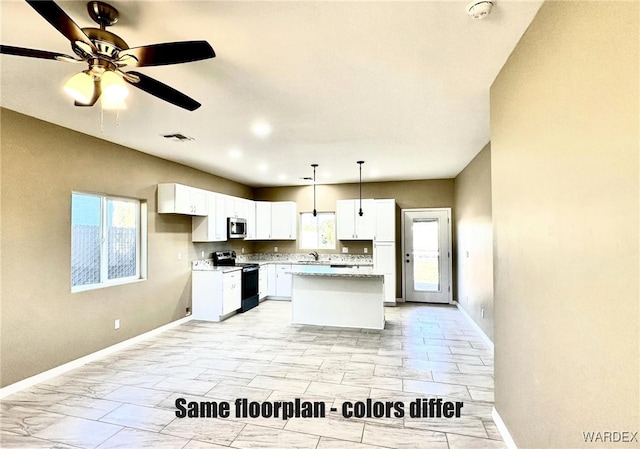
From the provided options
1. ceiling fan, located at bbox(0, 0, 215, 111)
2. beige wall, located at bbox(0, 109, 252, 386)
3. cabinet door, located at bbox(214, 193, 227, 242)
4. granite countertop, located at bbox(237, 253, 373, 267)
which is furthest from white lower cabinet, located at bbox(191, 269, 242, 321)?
ceiling fan, located at bbox(0, 0, 215, 111)

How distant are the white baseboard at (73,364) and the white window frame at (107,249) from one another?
811mm

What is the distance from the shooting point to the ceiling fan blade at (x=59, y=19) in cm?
133

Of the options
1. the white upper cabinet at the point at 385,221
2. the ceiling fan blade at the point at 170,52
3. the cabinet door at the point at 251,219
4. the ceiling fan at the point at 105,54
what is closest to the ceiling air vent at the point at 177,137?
the ceiling fan at the point at 105,54

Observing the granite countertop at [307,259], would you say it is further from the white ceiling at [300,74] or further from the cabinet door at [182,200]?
the white ceiling at [300,74]

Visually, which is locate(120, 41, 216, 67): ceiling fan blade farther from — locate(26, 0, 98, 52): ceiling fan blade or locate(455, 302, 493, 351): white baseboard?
locate(455, 302, 493, 351): white baseboard

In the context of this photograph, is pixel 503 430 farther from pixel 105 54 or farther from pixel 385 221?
pixel 385 221

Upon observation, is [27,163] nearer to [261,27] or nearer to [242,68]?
[242,68]

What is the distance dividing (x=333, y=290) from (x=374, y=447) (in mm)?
3061

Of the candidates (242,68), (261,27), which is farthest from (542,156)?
(242,68)

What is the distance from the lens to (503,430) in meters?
2.43

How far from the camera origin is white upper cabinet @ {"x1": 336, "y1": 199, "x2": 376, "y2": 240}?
716 cm

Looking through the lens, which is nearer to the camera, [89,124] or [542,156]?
[542,156]

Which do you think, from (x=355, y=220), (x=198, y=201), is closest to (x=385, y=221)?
(x=355, y=220)

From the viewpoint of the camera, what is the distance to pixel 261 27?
1.95 meters
